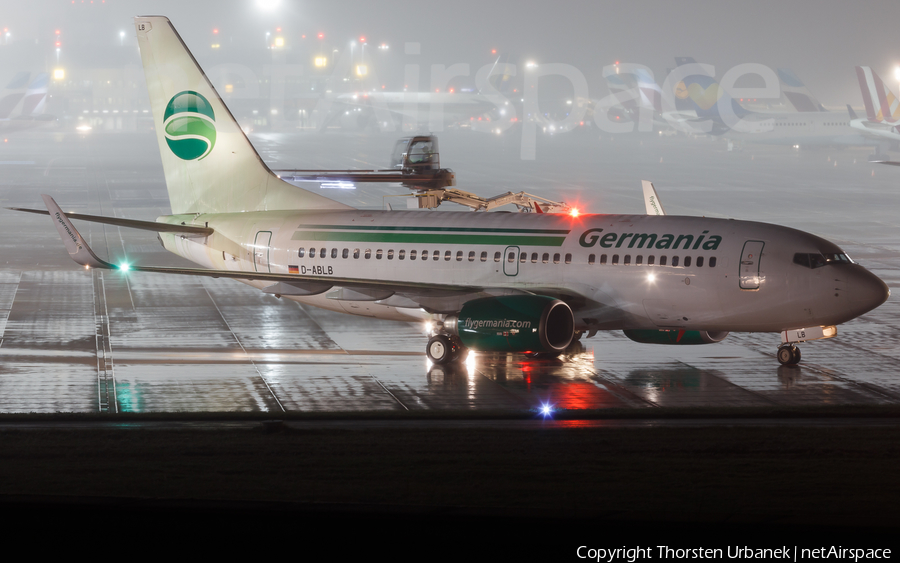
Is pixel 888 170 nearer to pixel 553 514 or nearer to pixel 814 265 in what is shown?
pixel 814 265

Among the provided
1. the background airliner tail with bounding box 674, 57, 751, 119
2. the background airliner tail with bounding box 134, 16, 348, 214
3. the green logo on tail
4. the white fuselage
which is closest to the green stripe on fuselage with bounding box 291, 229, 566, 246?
the white fuselage

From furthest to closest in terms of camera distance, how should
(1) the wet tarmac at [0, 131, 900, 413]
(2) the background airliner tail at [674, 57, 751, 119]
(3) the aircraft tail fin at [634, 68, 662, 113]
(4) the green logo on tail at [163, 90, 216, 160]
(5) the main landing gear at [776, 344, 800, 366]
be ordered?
(3) the aircraft tail fin at [634, 68, 662, 113]
(2) the background airliner tail at [674, 57, 751, 119]
(4) the green logo on tail at [163, 90, 216, 160]
(5) the main landing gear at [776, 344, 800, 366]
(1) the wet tarmac at [0, 131, 900, 413]

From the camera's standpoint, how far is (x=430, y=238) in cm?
2847

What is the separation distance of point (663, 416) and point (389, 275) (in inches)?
425

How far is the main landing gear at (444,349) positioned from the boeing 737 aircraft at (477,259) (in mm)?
43

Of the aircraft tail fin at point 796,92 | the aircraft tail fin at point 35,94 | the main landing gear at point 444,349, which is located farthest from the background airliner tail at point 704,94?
the main landing gear at point 444,349

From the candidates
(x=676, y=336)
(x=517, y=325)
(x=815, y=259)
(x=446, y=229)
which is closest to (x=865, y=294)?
(x=815, y=259)

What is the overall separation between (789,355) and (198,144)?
20137mm

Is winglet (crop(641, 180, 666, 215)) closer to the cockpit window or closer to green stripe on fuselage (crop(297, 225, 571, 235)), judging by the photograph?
green stripe on fuselage (crop(297, 225, 571, 235))

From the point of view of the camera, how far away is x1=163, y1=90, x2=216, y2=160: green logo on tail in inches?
1229

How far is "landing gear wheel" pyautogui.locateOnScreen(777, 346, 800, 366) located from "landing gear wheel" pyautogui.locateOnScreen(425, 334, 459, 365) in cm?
922

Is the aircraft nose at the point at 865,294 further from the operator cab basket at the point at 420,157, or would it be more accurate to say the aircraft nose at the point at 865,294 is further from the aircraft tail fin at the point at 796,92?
the aircraft tail fin at the point at 796,92

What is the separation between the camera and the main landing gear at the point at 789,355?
26297 millimetres

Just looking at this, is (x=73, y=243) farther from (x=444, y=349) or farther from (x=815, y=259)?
(x=815, y=259)
